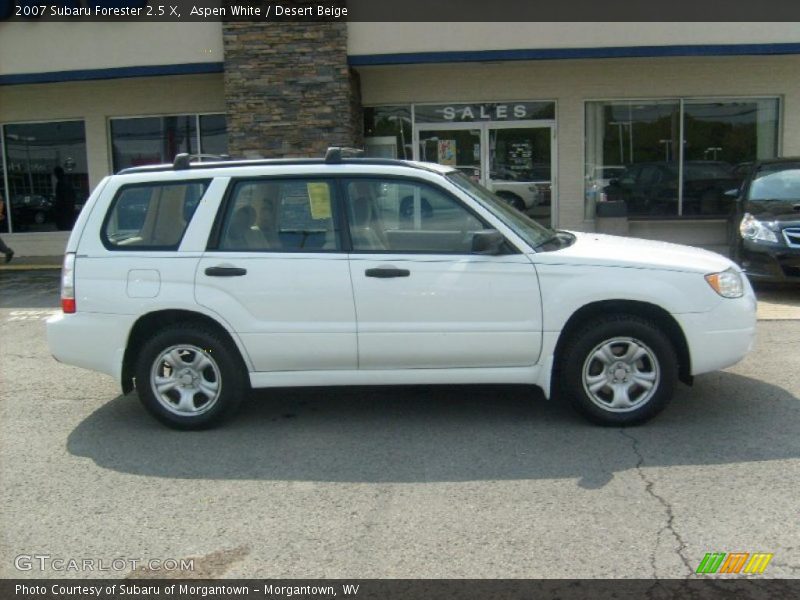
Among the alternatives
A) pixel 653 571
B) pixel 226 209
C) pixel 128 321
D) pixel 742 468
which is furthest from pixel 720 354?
pixel 128 321

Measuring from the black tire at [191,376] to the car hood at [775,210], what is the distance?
294 inches

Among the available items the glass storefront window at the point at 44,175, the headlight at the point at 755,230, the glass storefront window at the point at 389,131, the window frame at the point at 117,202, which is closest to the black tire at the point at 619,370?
the window frame at the point at 117,202

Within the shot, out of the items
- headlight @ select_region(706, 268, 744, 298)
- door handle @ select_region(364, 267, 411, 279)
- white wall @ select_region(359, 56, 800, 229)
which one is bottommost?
headlight @ select_region(706, 268, 744, 298)

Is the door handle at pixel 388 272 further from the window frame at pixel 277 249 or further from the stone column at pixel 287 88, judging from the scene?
the stone column at pixel 287 88

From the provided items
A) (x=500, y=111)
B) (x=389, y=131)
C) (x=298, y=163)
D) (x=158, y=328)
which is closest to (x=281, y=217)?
(x=298, y=163)

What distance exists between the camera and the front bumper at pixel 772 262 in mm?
9914

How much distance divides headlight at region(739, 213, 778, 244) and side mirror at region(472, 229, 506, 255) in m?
6.10

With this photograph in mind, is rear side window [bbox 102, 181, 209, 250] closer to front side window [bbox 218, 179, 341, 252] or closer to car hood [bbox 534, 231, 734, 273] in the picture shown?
front side window [bbox 218, 179, 341, 252]

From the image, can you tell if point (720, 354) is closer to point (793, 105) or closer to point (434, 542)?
point (434, 542)

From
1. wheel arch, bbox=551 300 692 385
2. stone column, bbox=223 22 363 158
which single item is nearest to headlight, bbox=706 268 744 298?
wheel arch, bbox=551 300 692 385

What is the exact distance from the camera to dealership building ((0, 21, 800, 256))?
42.9ft

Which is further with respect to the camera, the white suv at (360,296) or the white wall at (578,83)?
the white wall at (578,83)

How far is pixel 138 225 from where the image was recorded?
229 inches

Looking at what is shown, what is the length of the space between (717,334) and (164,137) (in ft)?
40.8
